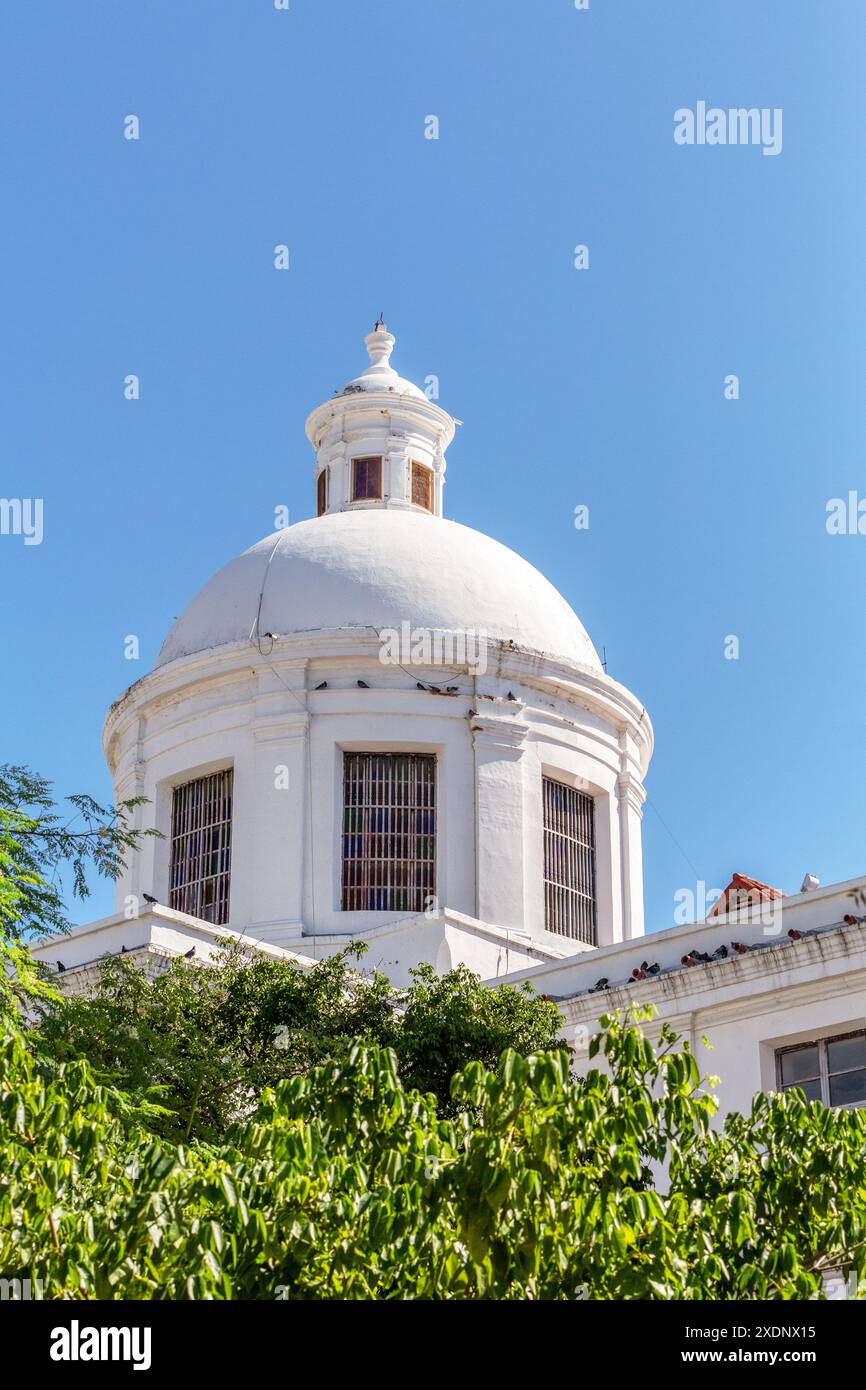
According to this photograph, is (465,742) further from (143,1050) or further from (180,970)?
(143,1050)

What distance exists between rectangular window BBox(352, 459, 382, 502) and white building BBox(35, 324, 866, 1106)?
159cm

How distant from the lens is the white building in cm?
3052

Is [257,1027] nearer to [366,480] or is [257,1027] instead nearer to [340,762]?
[340,762]

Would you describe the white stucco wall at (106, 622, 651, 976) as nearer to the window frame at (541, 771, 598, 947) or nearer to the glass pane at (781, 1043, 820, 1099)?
the window frame at (541, 771, 598, 947)

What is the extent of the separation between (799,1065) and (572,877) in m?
10.1

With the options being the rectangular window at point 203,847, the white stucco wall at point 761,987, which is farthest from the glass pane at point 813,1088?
the rectangular window at point 203,847

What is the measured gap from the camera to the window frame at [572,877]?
31.8m

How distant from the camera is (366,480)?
36312 millimetres

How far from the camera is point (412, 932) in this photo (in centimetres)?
2878

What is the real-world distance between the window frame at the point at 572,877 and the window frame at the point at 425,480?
253 inches

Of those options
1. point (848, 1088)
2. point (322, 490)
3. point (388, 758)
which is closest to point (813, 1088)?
point (848, 1088)

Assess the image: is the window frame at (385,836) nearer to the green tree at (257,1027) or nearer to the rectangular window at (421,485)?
the rectangular window at (421,485)

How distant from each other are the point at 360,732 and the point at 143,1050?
11.5 m
